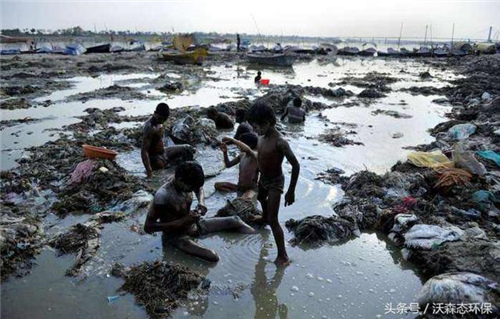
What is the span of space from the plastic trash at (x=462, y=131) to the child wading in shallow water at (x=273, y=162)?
22.6ft

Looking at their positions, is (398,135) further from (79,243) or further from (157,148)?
(79,243)

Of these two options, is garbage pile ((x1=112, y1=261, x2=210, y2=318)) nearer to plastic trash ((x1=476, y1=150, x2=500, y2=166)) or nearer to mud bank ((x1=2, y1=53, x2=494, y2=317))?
mud bank ((x1=2, y1=53, x2=494, y2=317))

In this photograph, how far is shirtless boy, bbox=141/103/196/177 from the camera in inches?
246

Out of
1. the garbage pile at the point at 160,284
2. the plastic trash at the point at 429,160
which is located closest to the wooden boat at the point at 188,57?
the plastic trash at the point at 429,160

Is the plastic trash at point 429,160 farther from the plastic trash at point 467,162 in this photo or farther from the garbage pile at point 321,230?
the garbage pile at point 321,230

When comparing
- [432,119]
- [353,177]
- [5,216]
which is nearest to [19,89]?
[5,216]

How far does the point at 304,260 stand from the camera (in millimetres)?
4352

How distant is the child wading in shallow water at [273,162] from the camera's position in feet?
12.6

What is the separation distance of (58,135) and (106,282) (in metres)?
6.66

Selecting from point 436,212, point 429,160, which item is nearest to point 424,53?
point 429,160

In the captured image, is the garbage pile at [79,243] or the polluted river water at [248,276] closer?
the polluted river water at [248,276]

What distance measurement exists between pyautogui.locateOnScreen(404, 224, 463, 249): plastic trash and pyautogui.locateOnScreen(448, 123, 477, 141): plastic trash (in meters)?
5.35

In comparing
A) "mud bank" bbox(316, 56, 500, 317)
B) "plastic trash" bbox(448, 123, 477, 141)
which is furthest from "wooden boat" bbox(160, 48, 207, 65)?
"mud bank" bbox(316, 56, 500, 317)

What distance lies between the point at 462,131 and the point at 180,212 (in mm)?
7990
